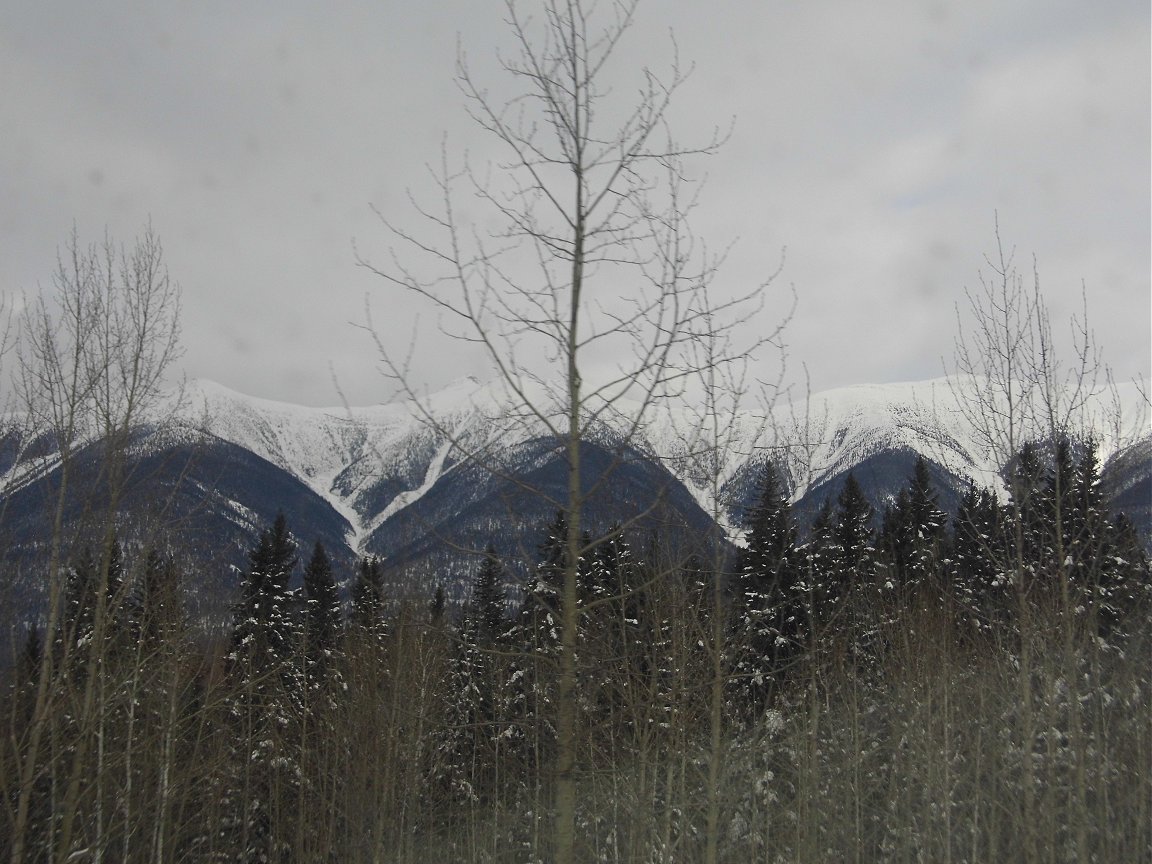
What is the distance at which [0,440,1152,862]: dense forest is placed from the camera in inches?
396

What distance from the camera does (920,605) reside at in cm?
2069

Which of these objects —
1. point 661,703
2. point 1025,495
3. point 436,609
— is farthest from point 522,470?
point 436,609

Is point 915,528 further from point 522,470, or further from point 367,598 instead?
point 522,470

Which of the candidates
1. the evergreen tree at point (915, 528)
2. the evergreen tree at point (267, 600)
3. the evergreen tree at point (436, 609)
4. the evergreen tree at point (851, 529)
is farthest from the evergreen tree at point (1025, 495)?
the evergreen tree at point (267, 600)

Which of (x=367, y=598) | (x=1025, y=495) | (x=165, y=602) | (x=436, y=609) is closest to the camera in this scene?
(x=1025, y=495)

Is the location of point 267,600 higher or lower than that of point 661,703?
higher

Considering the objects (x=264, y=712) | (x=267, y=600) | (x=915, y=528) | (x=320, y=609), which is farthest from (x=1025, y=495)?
(x=320, y=609)

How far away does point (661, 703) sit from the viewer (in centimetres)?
1373

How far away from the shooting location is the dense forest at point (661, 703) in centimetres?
1005

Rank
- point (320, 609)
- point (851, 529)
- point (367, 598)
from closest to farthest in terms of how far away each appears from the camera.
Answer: point (367, 598), point (851, 529), point (320, 609)

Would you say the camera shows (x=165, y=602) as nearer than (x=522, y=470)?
No

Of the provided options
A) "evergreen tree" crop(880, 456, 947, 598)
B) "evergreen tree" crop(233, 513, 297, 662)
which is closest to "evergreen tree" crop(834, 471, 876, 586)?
"evergreen tree" crop(880, 456, 947, 598)

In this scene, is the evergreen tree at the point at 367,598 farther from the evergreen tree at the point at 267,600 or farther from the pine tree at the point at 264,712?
the evergreen tree at the point at 267,600

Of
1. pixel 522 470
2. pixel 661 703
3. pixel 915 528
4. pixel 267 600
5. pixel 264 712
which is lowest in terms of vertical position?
pixel 264 712
